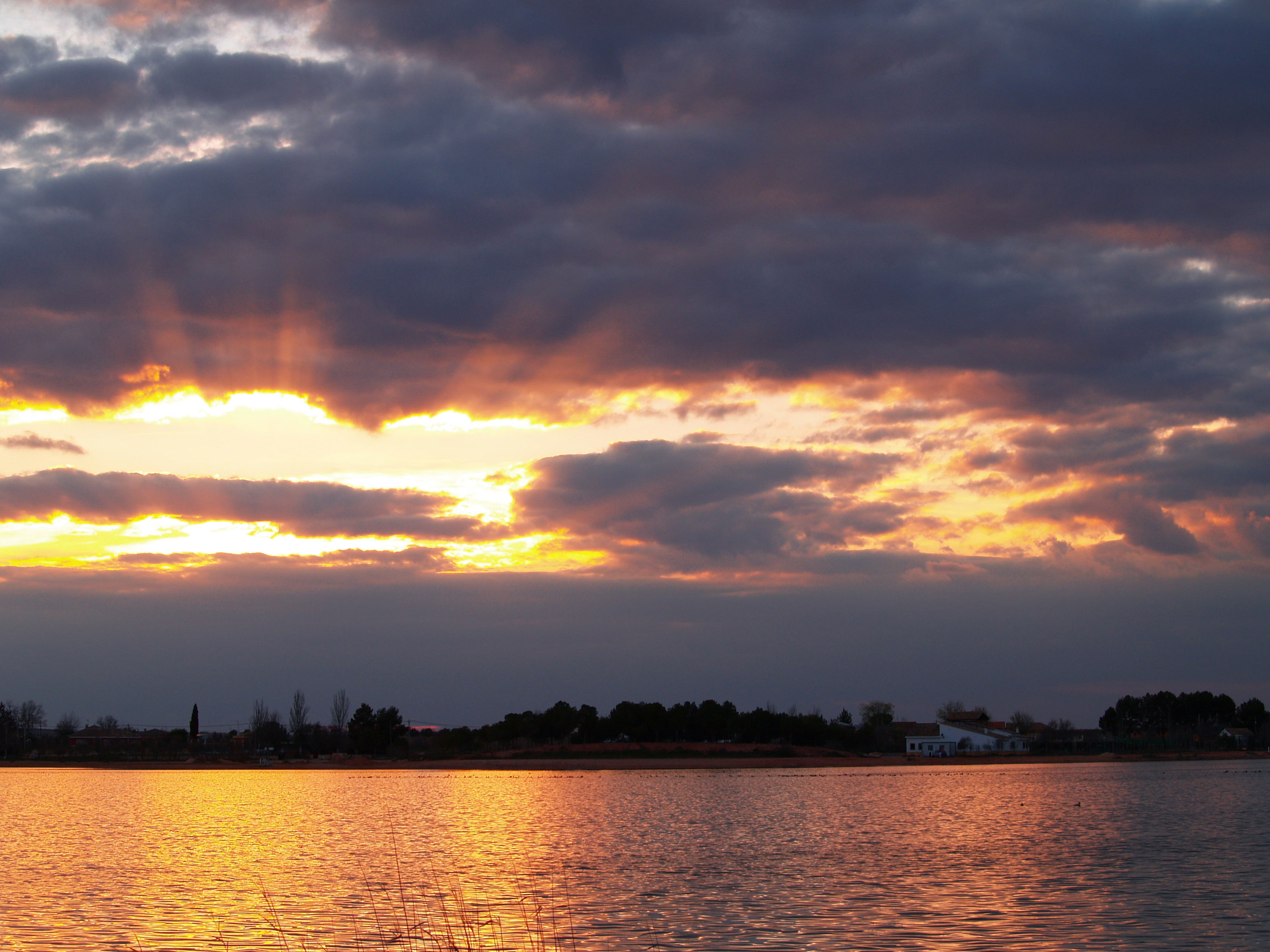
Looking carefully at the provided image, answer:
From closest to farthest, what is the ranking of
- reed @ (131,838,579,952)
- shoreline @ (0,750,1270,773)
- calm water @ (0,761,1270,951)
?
1. reed @ (131,838,579,952)
2. calm water @ (0,761,1270,951)
3. shoreline @ (0,750,1270,773)

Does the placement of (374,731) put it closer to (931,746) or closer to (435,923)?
(931,746)

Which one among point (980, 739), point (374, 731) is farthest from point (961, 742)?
point (374, 731)

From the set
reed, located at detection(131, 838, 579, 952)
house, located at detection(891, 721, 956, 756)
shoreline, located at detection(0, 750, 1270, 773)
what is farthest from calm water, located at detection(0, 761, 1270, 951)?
house, located at detection(891, 721, 956, 756)

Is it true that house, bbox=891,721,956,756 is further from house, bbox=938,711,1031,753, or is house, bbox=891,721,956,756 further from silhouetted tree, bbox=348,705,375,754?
silhouetted tree, bbox=348,705,375,754

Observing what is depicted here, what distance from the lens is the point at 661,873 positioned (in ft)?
111

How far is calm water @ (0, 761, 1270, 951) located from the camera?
23.4 m

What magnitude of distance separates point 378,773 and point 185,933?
134872 mm

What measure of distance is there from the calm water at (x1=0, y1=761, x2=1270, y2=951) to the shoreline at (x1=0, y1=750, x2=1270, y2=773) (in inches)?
2957

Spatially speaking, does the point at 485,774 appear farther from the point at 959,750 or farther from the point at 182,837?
the point at 182,837

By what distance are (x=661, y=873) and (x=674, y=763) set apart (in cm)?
12044

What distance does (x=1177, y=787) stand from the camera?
84.1 m

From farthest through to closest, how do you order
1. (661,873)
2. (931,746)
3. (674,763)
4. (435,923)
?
(931,746), (674,763), (661,873), (435,923)

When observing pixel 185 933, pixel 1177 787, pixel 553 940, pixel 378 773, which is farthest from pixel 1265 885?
pixel 378 773

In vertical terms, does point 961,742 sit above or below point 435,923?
below
